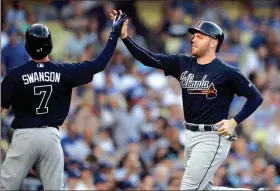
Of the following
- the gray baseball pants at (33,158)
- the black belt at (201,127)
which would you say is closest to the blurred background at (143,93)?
the gray baseball pants at (33,158)

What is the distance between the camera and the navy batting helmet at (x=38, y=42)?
25.0 ft

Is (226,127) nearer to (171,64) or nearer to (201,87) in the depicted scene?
(201,87)

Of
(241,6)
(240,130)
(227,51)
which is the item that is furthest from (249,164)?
(241,6)

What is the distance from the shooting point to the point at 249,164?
1385 cm

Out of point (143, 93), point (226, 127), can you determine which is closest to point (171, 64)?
point (226, 127)

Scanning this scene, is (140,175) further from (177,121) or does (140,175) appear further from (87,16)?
(87,16)

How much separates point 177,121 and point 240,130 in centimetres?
134

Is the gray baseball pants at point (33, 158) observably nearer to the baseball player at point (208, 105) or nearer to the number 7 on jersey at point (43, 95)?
the number 7 on jersey at point (43, 95)

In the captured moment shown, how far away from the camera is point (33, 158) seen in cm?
751

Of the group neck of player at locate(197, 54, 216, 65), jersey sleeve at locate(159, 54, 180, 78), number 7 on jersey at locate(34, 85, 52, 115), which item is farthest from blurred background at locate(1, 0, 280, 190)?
neck of player at locate(197, 54, 216, 65)

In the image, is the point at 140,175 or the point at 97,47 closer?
the point at 140,175

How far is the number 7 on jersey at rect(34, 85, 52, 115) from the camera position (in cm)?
754

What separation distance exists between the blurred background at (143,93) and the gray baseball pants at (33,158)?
8.02 ft

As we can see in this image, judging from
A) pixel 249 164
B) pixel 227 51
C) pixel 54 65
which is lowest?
pixel 249 164
